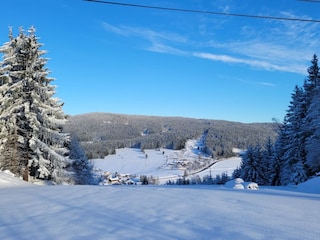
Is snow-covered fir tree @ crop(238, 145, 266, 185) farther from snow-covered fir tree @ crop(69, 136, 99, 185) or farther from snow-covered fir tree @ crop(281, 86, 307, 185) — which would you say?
snow-covered fir tree @ crop(69, 136, 99, 185)

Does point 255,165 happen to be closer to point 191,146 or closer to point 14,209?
point 14,209

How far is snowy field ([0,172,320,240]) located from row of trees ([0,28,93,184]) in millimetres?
14972

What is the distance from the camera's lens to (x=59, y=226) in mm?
5105

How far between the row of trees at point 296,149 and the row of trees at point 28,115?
21222 mm

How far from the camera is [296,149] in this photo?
32688mm

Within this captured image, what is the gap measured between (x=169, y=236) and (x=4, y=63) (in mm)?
22585

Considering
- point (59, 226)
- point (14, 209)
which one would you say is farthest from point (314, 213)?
point (14, 209)

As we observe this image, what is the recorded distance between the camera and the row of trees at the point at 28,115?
70.5 ft

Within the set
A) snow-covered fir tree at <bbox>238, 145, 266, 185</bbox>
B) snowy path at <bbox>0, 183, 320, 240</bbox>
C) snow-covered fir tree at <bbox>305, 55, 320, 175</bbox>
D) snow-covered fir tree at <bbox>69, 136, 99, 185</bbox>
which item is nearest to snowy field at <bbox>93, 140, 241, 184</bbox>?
snow-covered fir tree at <bbox>238, 145, 266, 185</bbox>

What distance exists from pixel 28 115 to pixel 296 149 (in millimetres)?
25685

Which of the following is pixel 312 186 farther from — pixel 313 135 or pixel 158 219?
pixel 313 135

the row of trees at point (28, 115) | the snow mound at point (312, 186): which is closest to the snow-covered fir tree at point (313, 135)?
the snow mound at point (312, 186)

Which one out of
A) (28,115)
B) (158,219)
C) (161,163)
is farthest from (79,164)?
(161,163)

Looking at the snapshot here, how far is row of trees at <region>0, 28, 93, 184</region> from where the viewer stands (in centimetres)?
2148
